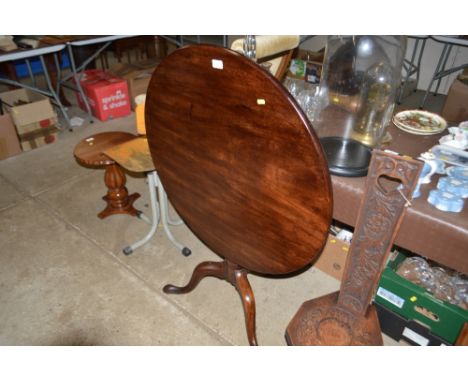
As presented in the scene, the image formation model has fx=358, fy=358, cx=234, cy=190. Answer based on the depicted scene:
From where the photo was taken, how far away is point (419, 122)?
5.23 feet

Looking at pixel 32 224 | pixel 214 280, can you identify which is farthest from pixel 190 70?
pixel 32 224

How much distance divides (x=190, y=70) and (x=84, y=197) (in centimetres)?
192

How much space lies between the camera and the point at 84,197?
2609 millimetres

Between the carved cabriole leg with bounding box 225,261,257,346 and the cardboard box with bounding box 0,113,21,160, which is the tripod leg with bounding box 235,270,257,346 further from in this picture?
the cardboard box with bounding box 0,113,21,160

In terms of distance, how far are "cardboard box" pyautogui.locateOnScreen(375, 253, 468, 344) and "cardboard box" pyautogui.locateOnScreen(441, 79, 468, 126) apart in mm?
2277

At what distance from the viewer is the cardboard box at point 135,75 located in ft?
12.5

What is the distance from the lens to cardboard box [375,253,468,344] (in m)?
1.40

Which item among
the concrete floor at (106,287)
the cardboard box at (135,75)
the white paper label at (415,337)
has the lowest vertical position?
the concrete floor at (106,287)

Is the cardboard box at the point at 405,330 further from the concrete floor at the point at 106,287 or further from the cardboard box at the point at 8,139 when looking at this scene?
the cardboard box at the point at 8,139

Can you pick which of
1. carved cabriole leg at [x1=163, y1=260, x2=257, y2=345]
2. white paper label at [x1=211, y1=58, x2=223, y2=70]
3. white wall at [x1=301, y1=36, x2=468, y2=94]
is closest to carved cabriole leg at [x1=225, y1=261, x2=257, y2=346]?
carved cabriole leg at [x1=163, y1=260, x2=257, y2=345]

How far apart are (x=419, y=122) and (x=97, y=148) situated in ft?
5.61

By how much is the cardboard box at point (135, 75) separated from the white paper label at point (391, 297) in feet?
9.88

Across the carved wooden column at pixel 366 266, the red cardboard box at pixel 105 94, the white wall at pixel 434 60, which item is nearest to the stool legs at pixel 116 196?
the carved wooden column at pixel 366 266

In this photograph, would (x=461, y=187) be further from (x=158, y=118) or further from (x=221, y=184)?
(x=158, y=118)
